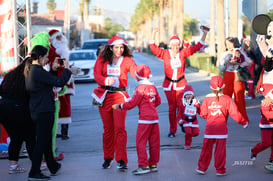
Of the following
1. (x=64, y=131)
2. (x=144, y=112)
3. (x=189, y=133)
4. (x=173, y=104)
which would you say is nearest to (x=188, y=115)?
(x=189, y=133)

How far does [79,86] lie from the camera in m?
26.0

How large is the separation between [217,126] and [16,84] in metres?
2.77

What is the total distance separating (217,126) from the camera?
7.56 meters

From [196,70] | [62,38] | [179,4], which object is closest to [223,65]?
[62,38]

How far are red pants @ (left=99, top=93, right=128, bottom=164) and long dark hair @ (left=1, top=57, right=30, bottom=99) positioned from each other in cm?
116

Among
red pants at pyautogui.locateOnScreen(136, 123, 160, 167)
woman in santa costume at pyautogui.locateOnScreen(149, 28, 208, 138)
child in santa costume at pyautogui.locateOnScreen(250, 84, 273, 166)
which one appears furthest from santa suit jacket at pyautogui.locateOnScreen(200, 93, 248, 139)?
woman in santa costume at pyautogui.locateOnScreen(149, 28, 208, 138)

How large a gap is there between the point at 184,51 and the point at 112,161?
10.6ft

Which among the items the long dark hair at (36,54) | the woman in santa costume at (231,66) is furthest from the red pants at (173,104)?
the long dark hair at (36,54)

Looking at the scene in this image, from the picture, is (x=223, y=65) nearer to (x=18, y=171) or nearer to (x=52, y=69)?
(x=52, y=69)

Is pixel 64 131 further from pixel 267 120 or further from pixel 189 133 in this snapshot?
pixel 267 120

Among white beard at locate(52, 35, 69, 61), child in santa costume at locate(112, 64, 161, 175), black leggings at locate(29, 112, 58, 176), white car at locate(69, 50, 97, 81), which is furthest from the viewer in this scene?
white car at locate(69, 50, 97, 81)

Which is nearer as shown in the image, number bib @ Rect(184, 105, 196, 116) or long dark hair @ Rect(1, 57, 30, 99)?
long dark hair @ Rect(1, 57, 30, 99)

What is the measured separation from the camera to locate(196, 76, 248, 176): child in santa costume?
7539 mm

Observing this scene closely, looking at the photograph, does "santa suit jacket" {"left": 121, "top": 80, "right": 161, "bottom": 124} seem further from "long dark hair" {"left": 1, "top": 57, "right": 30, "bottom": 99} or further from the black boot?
the black boot
